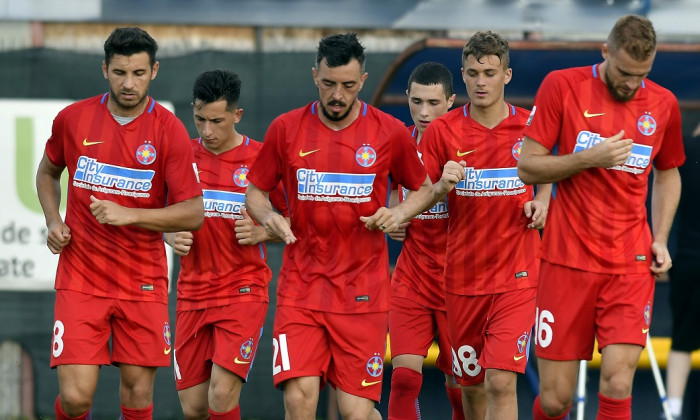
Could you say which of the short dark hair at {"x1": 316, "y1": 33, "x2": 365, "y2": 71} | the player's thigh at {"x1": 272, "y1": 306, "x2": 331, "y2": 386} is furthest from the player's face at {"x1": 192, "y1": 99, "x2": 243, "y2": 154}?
the player's thigh at {"x1": 272, "y1": 306, "x2": 331, "y2": 386}

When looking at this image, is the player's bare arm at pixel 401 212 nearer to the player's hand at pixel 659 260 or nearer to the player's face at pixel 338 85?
the player's face at pixel 338 85

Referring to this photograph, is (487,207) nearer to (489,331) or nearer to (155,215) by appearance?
(489,331)

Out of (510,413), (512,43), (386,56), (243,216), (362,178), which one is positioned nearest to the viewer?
(362,178)

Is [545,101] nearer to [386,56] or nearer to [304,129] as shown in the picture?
[304,129]

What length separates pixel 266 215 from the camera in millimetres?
6223

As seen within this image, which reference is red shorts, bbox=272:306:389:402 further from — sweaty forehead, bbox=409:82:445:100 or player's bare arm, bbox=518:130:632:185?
sweaty forehead, bbox=409:82:445:100

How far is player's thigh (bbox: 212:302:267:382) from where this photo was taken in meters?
7.17

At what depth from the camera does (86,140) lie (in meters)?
6.38

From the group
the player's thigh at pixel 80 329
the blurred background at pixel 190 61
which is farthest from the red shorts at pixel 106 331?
the blurred background at pixel 190 61

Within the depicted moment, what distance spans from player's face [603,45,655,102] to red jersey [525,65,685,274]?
6cm

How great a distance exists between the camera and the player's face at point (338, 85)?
6.10 m

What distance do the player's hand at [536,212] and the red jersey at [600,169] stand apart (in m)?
0.50

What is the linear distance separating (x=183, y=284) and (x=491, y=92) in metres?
2.18

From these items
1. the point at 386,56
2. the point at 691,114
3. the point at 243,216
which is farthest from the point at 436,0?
the point at 243,216
